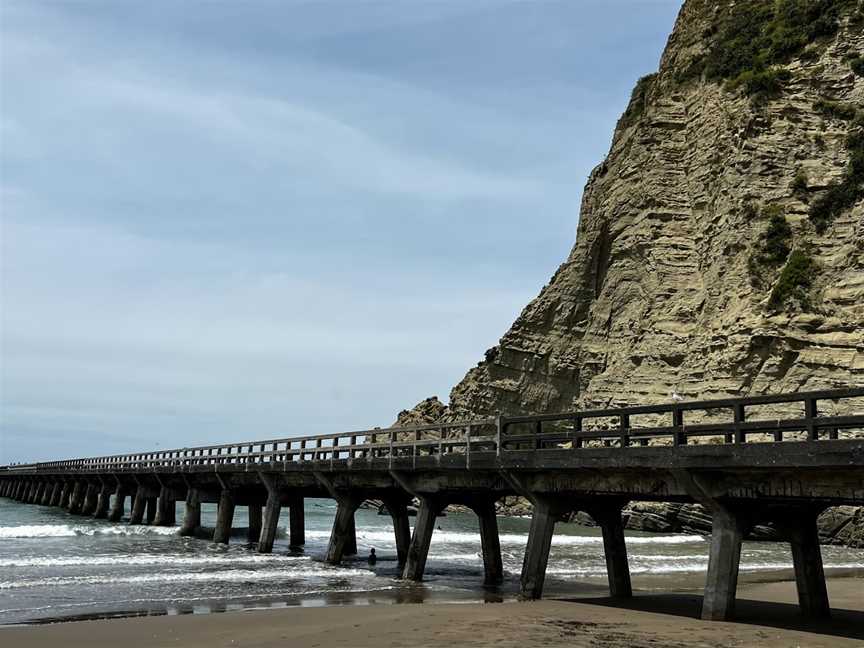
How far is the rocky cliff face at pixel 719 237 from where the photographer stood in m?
54.1

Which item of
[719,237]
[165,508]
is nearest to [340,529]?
[165,508]

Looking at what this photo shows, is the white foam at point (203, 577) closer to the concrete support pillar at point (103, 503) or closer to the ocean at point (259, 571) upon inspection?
the ocean at point (259, 571)

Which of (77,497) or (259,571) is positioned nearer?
(259,571)

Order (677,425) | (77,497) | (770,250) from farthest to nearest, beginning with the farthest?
(77,497)
(770,250)
(677,425)

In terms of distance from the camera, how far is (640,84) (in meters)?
82.1

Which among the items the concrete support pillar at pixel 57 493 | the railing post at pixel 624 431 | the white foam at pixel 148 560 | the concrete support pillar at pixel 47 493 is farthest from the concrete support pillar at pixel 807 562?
the concrete support pillar at pixel 47 493

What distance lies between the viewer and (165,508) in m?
48.6

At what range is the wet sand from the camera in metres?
14.1

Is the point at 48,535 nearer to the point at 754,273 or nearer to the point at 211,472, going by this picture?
the point at 211,472

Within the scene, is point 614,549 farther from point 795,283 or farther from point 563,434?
point 795,283

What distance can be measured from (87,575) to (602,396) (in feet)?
144

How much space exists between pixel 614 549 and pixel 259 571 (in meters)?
12.0

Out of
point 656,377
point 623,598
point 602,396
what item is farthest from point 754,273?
point 623,598

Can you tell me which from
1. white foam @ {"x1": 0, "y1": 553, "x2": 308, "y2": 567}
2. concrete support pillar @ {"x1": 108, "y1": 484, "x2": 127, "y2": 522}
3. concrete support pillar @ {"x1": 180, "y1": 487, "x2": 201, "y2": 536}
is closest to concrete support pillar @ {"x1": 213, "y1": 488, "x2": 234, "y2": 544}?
concrete support pillar @ {"x1": 180, "y1": 487, "x2": 201, "y2": 536}
